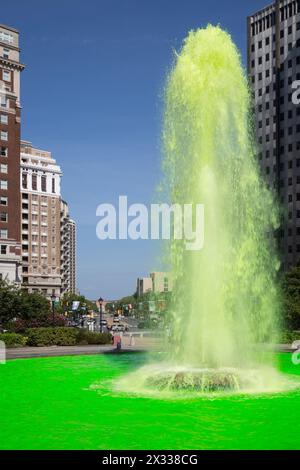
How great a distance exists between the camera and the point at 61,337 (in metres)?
48.9

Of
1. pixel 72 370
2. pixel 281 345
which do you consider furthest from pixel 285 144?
pixel 72 370

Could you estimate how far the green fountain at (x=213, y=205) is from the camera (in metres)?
24.6

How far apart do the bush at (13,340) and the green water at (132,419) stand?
1921 centimetres

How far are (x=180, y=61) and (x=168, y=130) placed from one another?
2.95 m

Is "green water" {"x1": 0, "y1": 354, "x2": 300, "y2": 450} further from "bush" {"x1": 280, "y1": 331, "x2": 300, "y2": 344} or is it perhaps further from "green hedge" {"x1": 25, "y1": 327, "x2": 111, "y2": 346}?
"bush" {"x1": 280, "y1": 331, "x2": 300, "y2": 344}

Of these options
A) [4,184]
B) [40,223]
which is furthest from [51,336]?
[40,223]

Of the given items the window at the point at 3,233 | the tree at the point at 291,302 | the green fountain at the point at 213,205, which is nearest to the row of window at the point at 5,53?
the window at the point at 3,233

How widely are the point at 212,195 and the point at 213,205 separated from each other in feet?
1.37

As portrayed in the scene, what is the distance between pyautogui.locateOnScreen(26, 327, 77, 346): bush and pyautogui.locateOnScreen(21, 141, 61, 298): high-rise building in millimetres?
98805

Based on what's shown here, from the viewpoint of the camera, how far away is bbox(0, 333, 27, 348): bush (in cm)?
4503

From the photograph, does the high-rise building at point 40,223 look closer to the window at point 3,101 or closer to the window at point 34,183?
the window at point 34,183

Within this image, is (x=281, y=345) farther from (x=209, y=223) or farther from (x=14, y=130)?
(x=14, y=130)

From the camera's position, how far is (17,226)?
3575 inches

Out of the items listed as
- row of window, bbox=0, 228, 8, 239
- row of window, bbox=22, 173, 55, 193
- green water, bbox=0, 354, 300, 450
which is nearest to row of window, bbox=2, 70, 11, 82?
row of window, bbox=0, 228, 8, 239
